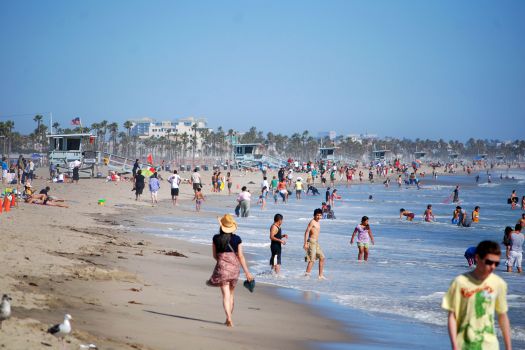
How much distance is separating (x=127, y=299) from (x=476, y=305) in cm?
537

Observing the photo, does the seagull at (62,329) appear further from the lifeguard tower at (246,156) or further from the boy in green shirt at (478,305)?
the lifeguard tower at (246,156)

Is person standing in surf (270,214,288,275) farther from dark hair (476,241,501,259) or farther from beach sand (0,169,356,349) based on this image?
dark hair (476,241,501,259)

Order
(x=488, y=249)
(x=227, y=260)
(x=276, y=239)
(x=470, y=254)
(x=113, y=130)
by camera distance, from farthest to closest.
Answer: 1. (x=113, y=130)
2. (x=470, y=254)
3. (x=276, y=239)
4. (x=227, y=260)
5. (x=488, y=249)

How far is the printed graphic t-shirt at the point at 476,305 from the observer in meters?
4.77

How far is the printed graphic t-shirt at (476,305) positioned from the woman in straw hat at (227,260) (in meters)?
3.67

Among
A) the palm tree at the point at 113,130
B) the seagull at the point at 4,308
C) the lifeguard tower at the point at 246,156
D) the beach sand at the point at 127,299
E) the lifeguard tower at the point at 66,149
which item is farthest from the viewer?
the palm tree at the point at 113,130

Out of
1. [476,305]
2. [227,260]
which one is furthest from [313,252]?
[476,305]

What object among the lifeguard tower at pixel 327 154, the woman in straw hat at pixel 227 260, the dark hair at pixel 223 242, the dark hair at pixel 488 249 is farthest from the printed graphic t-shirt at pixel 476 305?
the lifeguard tower at pixel 327 154

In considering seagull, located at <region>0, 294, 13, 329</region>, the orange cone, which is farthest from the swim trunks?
the orange cone

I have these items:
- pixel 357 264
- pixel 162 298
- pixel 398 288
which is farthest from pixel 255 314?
pixel 357 264

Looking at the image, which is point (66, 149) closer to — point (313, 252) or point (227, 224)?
point (313, 252)

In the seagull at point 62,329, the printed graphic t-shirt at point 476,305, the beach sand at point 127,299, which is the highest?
the printed graphic t-shirt at point 476,305

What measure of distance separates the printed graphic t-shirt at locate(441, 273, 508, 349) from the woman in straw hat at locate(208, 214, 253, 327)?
145 inches

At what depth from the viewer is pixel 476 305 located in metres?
4.79
